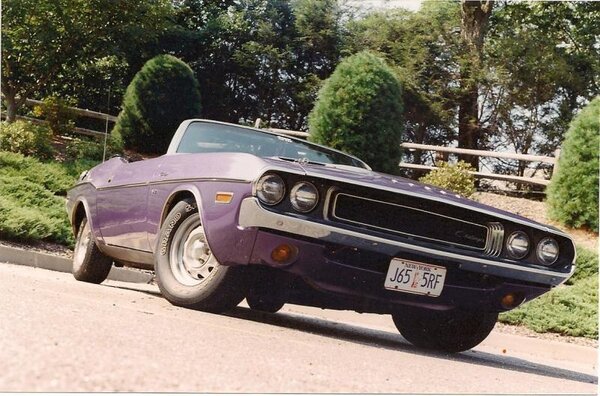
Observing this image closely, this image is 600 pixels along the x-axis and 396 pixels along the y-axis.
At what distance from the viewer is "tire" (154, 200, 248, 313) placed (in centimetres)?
413

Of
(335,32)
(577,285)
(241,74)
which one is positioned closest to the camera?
(577,285)

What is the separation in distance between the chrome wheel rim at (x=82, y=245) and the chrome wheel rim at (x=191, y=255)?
1.78 meters

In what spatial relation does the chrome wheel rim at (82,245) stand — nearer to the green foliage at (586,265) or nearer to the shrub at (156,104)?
the green foliage at (586,265)

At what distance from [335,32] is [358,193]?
52.4 ft

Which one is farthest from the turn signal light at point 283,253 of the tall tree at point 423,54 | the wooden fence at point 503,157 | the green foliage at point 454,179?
the tall tree at point 423,54

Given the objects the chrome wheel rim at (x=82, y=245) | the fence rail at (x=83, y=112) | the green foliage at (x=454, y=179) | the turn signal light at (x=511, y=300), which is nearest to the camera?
the turn signal light at (x=511, y=300)

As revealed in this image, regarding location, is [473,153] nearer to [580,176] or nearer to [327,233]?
[580,176]

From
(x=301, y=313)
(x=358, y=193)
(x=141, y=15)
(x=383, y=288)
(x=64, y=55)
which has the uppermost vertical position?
(x=141, y=15)

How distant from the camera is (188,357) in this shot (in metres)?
2.73

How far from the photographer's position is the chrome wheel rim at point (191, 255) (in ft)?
14.1

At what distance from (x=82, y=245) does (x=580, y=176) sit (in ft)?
25.9

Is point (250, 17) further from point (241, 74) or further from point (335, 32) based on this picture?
Result: point (335, 32)

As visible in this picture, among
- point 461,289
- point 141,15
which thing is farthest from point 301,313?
point 141,15

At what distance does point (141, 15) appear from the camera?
14117 millimetres
